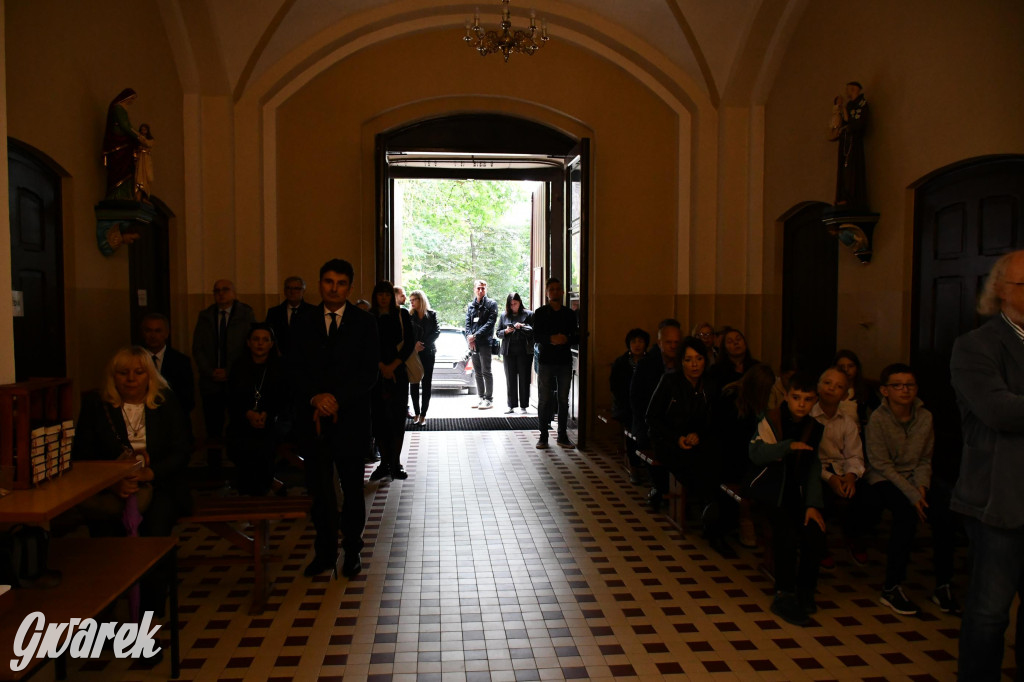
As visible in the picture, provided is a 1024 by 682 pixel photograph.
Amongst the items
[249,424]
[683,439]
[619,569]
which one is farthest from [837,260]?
[249,424]

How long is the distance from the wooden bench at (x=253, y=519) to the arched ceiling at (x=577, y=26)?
491 centimetres

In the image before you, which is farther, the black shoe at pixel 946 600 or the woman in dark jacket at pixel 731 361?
the woman in dark jacket at pixel 731 361

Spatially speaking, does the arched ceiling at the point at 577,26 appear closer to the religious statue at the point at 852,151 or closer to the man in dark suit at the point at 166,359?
the religious statue at the point at 852,151

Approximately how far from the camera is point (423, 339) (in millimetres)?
9914

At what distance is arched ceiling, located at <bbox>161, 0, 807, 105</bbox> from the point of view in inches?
297

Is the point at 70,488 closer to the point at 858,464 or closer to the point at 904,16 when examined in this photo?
the point at 858,464

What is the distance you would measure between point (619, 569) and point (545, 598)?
0.66m

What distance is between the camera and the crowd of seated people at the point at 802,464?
13.6 ft

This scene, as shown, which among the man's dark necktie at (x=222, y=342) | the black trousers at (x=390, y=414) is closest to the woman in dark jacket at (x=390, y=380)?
the black trousers at (x=390, y=414)

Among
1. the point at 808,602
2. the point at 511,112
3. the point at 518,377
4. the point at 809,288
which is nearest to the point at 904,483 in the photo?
the point at 808,602

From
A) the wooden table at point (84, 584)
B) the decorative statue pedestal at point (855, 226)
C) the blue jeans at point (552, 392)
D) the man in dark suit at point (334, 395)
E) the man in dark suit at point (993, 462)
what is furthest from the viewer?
the blue jeans at point (552, 392)

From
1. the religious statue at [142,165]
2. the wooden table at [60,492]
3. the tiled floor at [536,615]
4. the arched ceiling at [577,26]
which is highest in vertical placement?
the arched ceiling at [577,26]

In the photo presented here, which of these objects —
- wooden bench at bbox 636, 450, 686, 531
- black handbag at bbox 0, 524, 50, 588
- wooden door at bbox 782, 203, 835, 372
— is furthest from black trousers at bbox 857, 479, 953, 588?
black handbag at bbox 0, 524, 50, 588

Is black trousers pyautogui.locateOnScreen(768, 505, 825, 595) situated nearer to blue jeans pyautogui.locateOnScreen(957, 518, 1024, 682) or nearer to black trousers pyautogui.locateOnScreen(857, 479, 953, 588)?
black trousers pyautogui.locateOnScreen(857, 479, 953, 588)
